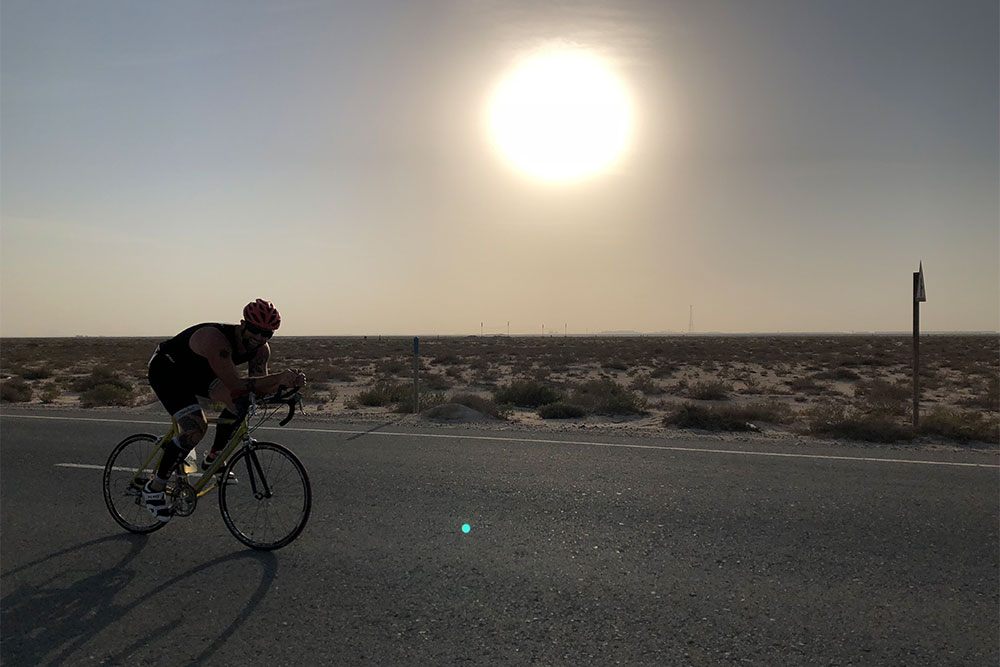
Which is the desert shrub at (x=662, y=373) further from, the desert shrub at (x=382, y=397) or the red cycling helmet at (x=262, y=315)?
the red cycling helmet at (x=262, y=315)

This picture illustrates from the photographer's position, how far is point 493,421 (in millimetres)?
13008

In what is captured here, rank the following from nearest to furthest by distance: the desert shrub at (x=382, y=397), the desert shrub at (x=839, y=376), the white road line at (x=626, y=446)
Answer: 1. the white road line at (x=626, y=446)
2. the desert shrub at (x=382, y=397)
3. the desert shrub at (x=839, y=376)

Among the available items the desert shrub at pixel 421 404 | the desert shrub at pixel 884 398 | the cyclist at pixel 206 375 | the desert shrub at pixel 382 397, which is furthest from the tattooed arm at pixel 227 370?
the desert shrub at pixel 884 398

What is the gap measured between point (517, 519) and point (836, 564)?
101 inches

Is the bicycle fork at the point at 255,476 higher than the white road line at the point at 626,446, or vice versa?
the bicycle fork at the point at 255,476

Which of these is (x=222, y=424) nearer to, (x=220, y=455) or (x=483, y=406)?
(x=220, y=455)

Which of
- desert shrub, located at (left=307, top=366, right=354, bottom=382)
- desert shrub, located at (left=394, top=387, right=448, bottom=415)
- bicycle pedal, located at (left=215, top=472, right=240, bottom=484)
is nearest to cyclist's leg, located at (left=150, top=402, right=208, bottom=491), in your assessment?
bicycle pedal, located at (left=215, top=472, right=240, bottom=484)

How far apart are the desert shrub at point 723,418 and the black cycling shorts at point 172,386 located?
29.8 ft

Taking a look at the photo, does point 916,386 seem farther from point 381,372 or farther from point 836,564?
point 381,372

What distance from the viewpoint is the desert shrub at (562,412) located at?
13773 mm

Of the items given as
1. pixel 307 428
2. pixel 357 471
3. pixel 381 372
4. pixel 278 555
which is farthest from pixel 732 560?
pixel 381 372

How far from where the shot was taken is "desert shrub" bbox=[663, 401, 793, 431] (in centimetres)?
1173

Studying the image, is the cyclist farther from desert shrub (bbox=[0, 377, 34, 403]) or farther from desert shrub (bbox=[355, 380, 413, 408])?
desert shrub (bbox=[0, 377, 34, 403])

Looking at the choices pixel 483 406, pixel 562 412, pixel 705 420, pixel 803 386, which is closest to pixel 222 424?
pixel 705 420
